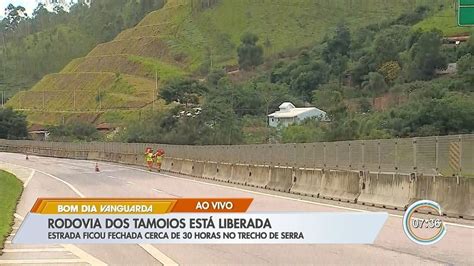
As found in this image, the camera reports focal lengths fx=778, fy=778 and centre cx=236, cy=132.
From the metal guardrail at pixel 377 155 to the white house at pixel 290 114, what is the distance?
50.0m

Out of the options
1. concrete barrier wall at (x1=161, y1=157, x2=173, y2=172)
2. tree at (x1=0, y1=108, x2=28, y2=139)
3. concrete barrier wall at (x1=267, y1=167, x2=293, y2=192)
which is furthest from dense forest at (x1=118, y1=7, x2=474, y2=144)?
tree at (x1=0, y1=108, x2=28, y2=139)

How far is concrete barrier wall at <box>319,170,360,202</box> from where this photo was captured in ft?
77.2

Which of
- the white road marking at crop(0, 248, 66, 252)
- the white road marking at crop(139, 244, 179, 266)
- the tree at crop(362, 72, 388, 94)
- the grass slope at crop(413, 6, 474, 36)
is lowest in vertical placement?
the white road marking at crop(0, 248, 66, 252)

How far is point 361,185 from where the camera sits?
910 inches

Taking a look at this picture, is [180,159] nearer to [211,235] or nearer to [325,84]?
[211,235]

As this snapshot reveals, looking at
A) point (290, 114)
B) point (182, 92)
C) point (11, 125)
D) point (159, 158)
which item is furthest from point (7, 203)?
point (11, 125)

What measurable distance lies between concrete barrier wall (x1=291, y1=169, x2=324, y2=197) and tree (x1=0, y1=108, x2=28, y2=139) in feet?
323

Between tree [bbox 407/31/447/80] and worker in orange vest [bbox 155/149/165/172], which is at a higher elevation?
tree [bbox 407/31/447/80]

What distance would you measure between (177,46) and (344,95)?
225 feet

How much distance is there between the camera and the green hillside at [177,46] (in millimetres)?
139875

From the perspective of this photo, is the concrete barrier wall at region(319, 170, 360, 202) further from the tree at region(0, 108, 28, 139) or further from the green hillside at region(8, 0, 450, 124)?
the green hillside at region(8, 0, 450, 124)

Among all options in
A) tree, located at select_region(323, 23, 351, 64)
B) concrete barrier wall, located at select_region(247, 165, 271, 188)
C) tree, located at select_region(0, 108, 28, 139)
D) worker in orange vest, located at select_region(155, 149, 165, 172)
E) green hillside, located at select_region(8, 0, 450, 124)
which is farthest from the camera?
green hillside, located at select_region(8, 0, 450, 124)

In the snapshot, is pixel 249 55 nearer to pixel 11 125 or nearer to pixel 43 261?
pixel 11 125

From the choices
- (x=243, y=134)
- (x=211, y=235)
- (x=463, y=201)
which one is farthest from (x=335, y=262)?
(x=243, y=134)
